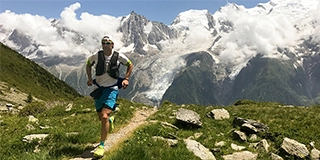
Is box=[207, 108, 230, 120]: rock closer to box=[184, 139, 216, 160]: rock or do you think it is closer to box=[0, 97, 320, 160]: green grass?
box=[0, 97, 320, 160]: green grass

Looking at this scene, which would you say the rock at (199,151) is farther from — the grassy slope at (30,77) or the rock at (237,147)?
the grassy slope at (30,77)

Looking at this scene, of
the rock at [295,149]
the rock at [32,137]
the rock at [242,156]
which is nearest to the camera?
the rock at [32,137]

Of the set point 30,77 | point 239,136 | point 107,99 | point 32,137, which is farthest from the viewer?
point 30,77

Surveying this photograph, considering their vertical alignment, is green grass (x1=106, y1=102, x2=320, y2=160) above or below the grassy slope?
below

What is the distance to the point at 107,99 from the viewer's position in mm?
11484

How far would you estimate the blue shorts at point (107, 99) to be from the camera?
449 inches

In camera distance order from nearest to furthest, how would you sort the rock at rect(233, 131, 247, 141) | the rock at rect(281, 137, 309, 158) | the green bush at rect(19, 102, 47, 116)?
the rock at rect(281, 137, 309, 158) → the rock at rect(233, 131, 247, 141) → the green bush at rect(19, 102, 47, 116)

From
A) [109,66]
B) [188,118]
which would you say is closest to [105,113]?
[109,66]

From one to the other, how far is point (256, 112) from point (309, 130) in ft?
18.2

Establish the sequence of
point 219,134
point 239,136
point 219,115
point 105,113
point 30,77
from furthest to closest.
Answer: point 30,77, point 219,115, point 219,134, point 239,136, point 105,113

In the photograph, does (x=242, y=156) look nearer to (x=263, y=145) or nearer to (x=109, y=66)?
(x=263, y=145)

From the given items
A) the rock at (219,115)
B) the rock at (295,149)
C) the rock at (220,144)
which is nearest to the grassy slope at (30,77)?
the rock at (219,115)

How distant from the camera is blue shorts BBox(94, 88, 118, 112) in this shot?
449 inches

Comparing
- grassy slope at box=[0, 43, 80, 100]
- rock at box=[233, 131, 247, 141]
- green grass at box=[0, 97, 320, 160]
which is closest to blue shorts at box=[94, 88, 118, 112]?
green grass at box=[0, 97, 320, 160]
